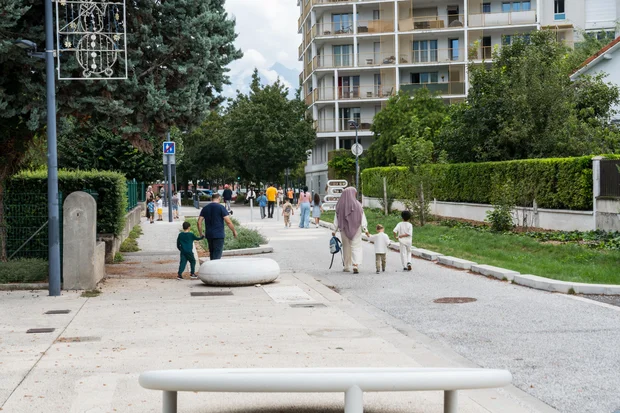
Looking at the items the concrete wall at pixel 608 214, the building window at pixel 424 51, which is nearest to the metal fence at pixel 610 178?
the concrete wall at pixel 608 214

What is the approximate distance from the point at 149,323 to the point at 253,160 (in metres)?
61.6

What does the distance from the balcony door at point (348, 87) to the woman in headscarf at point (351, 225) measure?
53770mm

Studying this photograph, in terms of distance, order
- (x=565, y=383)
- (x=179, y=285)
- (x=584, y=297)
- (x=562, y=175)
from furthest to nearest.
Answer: (x=562, y=175) → (x=179, y=285) → (x=584, y=297) → (x=565, y=383)

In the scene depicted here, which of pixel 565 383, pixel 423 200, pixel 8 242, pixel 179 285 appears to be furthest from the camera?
pixel 423 200

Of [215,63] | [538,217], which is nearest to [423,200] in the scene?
[538,217]

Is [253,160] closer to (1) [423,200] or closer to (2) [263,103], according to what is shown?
(2) [263,103]

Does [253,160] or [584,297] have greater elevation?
[253,160]

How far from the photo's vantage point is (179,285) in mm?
15961

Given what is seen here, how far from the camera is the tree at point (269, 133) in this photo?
71125 mm

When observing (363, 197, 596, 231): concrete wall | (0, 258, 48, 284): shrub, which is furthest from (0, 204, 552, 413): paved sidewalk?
(363, 197, 596, 231): concrete wall

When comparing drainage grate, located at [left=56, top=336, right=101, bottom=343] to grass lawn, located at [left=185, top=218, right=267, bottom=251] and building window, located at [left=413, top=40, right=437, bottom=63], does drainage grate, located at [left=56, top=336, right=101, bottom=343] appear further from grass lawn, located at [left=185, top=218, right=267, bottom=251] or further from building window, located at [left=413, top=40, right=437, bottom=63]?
building window, located at [left=413, top=40, right=437, bottom=63]

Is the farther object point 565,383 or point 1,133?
point 1,133

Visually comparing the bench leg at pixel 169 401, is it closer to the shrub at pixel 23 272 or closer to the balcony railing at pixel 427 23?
the shrub at pixel 23 272

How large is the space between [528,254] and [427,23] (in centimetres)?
5201
